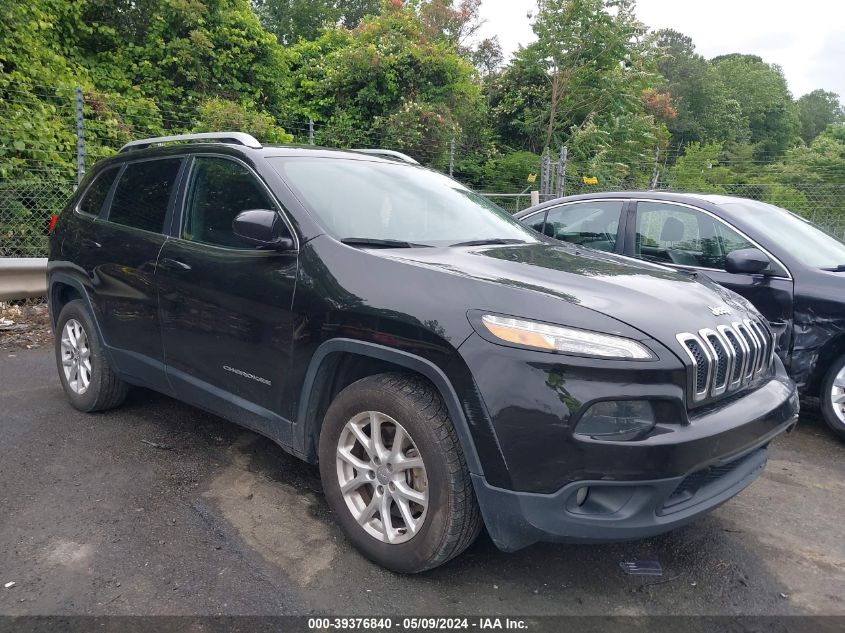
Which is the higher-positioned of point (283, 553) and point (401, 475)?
point (401, 475)

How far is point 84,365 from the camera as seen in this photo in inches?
175

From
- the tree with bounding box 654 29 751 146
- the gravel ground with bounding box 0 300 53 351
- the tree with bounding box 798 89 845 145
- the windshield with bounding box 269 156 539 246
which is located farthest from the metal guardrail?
the tree with bounding box 798 89 845 145

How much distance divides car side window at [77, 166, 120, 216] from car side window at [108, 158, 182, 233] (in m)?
0.15

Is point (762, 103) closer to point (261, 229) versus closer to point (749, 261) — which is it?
point (749, 261)

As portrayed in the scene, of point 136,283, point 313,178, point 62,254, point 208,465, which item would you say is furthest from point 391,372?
point 62,254

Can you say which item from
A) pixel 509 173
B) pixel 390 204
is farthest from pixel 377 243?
pixel 509 173

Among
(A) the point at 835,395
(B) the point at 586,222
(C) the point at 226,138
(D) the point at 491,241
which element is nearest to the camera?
(D) the point at 491,241

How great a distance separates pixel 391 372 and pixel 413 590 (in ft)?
2.81

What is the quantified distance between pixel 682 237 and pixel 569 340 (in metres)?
3.22

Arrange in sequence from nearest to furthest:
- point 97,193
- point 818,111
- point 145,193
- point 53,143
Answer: point 145,193 < point 97,193 < point 53,143 < point 818,111

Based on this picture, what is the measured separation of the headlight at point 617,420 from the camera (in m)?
2.21

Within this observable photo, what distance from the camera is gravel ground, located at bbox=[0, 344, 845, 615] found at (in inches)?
98.8

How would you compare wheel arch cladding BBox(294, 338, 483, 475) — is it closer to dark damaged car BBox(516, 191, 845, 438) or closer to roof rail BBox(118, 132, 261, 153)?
roof rail BBox(118, 132, 261, 153)

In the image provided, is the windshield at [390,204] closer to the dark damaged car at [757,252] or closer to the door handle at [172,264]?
the door handle at [172,264]
